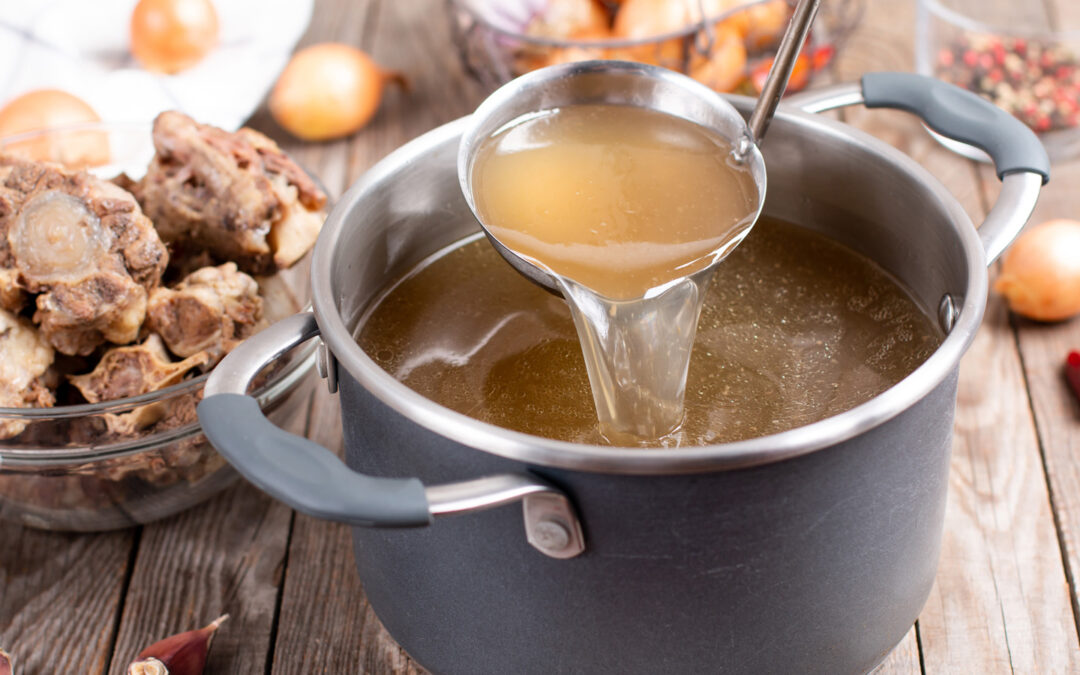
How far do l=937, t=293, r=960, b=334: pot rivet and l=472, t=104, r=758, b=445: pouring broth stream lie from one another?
19 cm

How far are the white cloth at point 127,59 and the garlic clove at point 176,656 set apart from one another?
932 millimetres

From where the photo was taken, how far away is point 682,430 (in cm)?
101

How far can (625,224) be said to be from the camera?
106 centimetres

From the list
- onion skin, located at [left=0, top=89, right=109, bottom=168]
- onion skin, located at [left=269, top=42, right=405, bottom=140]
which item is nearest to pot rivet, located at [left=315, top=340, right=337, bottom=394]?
onion skin, located at [left=0, top=89, right=109, bottom=168]

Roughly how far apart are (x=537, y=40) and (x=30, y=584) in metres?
0.96

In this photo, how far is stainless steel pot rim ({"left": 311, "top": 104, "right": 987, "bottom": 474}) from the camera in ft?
2.49

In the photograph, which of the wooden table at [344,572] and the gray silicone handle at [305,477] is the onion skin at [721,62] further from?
the gray silicone handle at [305,477]

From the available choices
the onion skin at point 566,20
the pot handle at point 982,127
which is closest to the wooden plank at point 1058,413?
the pot handle at point 982,127

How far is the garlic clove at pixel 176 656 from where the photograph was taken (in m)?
1.03

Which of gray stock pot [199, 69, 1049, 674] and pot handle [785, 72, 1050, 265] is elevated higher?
pot handle [785, 72, 1050, 265]

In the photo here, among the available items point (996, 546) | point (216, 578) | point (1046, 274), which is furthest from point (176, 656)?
point (1046, 274)

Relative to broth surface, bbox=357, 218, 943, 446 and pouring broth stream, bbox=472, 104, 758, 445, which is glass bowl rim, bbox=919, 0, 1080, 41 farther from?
pouring broth stream, bbox=472, 104, 758, 445

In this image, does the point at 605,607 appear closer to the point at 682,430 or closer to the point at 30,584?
the point at 682,430

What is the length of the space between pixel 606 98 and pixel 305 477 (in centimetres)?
60
